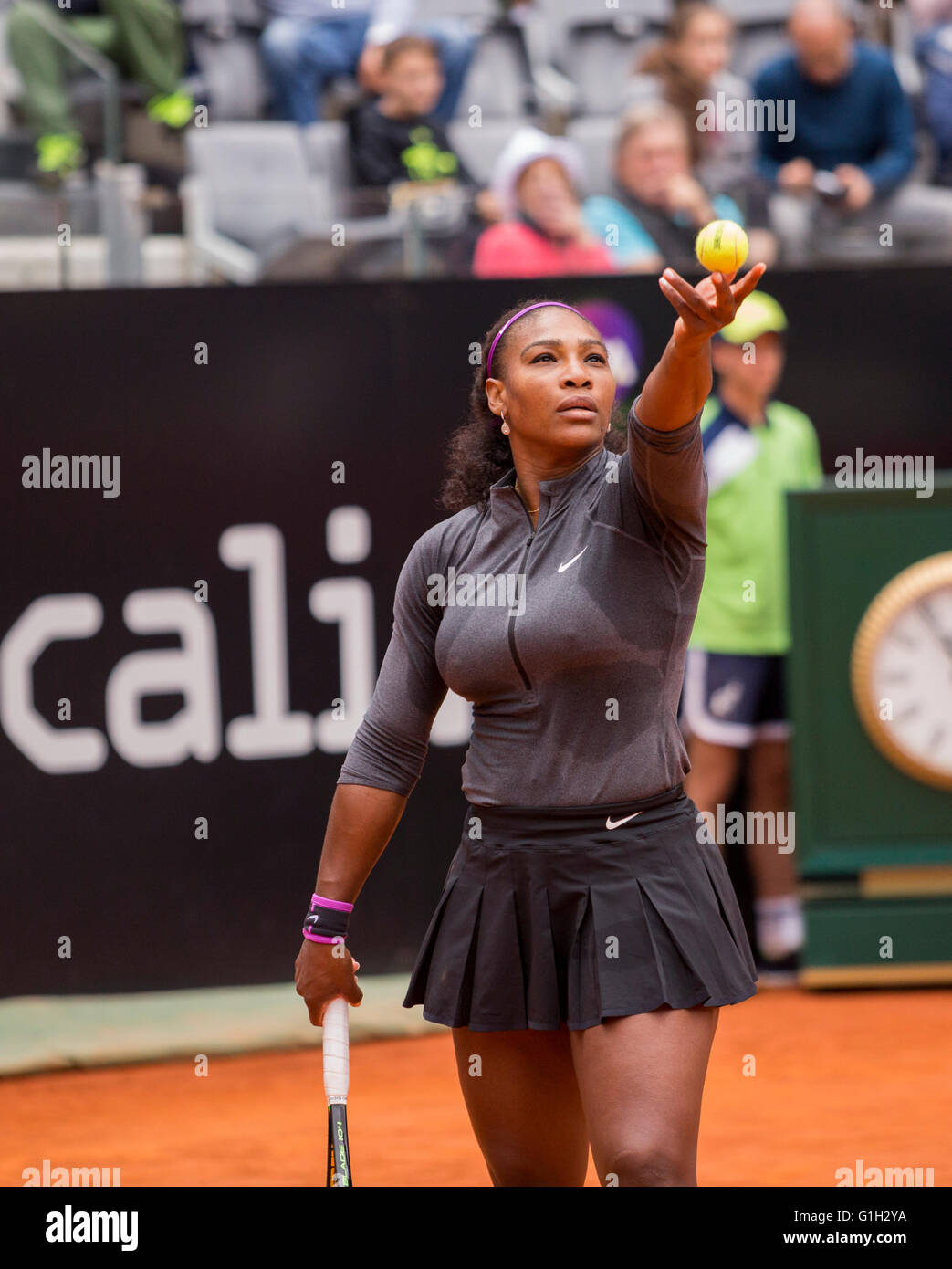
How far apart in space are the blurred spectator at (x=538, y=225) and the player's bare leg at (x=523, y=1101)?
13.0 feet

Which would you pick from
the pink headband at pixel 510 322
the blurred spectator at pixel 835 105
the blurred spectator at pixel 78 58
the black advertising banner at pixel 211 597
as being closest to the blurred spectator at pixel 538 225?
the black advertising banner at pixel 211 597

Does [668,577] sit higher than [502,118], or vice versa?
[502,118]

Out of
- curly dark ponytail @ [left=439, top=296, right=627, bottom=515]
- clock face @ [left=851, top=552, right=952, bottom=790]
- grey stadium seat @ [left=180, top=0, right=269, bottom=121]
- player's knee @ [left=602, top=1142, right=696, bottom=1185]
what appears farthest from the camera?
grey stadium seat @ [left=180, top=0, right=269, bottom=121]

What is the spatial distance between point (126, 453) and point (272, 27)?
331 centimetres

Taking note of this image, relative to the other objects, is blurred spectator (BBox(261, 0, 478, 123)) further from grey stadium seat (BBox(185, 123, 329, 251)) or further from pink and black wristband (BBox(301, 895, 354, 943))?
pink and black wristband (BBox(301, 895, 354, 943))

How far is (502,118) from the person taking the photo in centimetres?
883

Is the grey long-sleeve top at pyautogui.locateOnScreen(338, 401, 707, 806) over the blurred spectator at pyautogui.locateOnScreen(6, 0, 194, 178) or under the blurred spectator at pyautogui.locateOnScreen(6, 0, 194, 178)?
under

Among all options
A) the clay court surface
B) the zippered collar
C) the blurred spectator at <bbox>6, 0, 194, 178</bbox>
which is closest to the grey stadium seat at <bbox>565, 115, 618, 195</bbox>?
the blurred spectator at <bbox>6, 0, 194, 178</bbox>

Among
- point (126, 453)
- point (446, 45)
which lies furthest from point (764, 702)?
point (446, 45)

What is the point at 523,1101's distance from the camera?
292cm

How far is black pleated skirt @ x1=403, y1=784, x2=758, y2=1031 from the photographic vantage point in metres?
2.75

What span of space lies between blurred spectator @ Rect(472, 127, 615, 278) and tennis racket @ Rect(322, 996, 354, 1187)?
387cm
